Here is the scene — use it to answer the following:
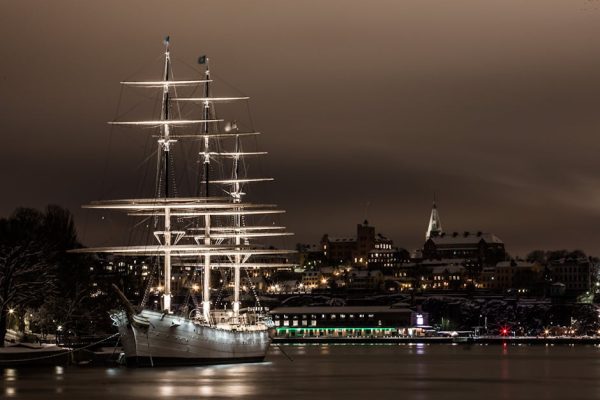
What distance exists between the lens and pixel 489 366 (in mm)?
110000

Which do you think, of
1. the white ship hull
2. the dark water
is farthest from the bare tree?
the white ship hull

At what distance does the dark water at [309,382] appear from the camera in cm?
6831

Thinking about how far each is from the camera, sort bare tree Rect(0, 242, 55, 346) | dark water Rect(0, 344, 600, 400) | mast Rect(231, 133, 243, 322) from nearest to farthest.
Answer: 1. dark water Rect(0, 344, 600, 400)
2. bare tree Rect(0, 242, 55, 346)
3. mast Rect(231, 133, 243, 322)

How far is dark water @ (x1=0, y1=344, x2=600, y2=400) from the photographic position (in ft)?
224

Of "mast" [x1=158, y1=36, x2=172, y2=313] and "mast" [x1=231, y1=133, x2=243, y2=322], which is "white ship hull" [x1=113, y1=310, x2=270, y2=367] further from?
"mast" [x1=231, y1=133, x2=243, y2=322]

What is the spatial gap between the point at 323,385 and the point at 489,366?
35787 mm

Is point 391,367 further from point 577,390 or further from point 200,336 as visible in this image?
point 577,390

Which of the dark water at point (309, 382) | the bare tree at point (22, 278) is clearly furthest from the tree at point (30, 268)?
the dark water at point (309, 382)

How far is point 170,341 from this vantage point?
92125mm

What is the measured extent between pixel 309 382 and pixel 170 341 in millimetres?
15183

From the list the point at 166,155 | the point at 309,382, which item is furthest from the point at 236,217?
the point at 309,382

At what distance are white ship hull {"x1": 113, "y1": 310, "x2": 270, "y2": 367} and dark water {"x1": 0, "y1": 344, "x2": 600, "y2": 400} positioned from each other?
1869 mm

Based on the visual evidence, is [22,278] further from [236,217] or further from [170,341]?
[236,217]

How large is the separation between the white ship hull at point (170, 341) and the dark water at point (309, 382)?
6.13ft
